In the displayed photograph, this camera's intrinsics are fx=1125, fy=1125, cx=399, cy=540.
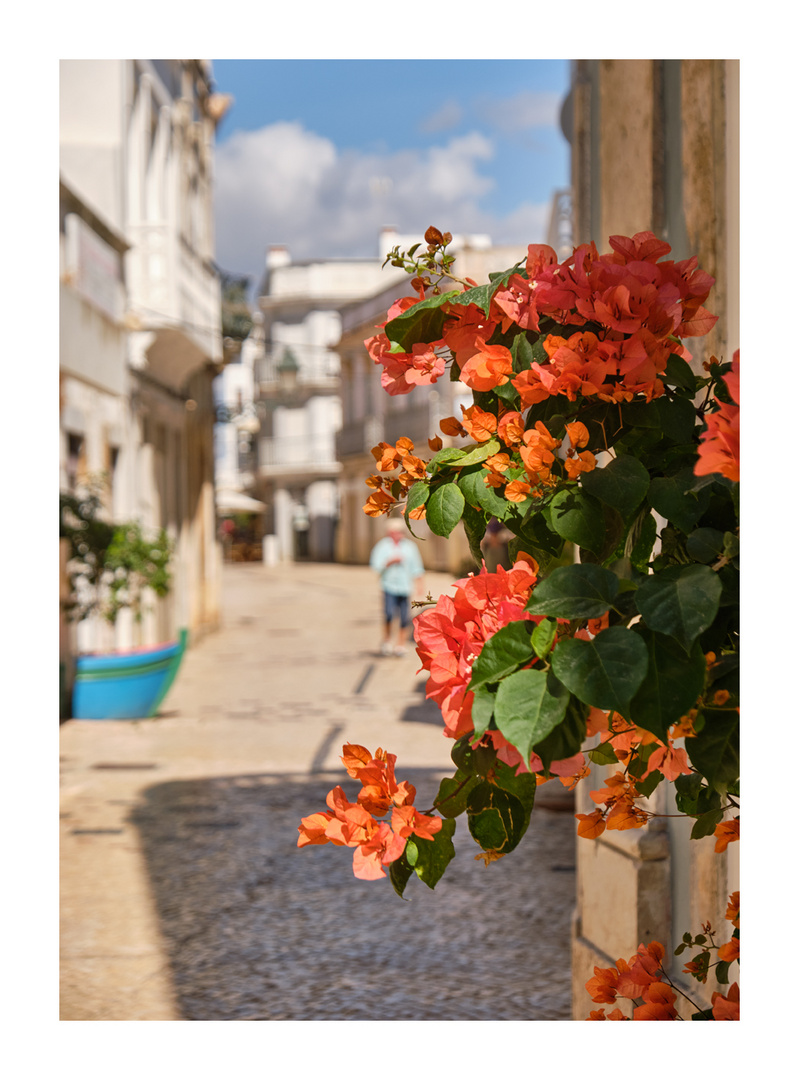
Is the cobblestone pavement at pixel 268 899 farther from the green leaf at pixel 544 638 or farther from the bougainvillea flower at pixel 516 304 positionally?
the bougainvillea flower at pixel 516 304

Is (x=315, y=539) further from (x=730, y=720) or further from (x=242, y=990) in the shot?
(x=730, y=720)

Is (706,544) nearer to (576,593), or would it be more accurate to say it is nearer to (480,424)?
(576,593)

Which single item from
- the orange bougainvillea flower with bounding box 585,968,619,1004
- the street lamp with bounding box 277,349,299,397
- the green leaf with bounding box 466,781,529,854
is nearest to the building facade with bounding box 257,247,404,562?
the street lamp with bounding box 277,349,299,397

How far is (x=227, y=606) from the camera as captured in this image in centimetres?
2333

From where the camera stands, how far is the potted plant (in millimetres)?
9000

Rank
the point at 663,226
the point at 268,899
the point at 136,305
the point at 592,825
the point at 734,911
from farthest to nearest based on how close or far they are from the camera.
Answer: the point at 136,305, the point at 268,899, the point at 663,226, the point at 734,911, the point at 592,825

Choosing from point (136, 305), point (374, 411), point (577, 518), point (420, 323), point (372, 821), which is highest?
point (374, 411)

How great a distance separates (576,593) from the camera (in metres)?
1.11

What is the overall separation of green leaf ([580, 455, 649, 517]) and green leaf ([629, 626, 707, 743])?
0.20m

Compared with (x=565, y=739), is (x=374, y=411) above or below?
above

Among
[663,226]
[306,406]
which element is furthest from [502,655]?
[306,406]

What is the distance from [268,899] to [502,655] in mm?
4202
